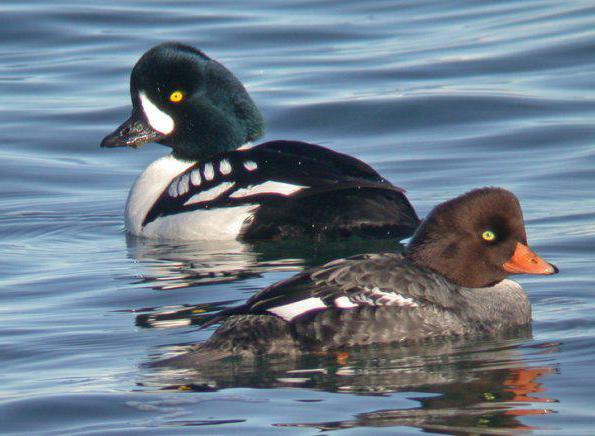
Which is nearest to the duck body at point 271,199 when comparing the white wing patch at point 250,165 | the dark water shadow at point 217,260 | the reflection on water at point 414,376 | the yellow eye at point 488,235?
the white wing patch at point 250,165

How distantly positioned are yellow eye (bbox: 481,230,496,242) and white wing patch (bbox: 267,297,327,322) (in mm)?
1097

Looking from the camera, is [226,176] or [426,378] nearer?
[426,378]

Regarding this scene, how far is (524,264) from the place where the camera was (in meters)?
8.08

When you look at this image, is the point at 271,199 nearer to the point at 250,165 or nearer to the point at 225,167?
the point at 250,165

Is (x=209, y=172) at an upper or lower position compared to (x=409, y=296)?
upper

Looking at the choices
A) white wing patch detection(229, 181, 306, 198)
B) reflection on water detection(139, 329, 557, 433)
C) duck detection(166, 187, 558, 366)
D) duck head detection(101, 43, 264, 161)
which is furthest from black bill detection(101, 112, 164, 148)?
reflection on water detection(139, 329, 557, 433)

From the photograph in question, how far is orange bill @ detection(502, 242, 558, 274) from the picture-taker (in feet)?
26.5

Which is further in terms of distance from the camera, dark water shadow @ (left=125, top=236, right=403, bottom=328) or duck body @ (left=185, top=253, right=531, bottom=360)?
dark water shadow @ (left=125, top=236, right=403, bottom=328)

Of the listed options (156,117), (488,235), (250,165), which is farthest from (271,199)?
(488,235)

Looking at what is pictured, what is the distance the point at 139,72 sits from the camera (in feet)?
38.7

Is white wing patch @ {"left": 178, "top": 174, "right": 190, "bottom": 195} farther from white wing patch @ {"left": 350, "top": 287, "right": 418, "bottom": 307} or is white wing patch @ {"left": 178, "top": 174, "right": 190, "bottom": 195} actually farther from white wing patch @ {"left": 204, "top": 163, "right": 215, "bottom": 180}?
white wing patch @ {"left": 350, "top": 287, "right": 418, "bottom": 307}

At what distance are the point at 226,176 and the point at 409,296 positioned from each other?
376cm

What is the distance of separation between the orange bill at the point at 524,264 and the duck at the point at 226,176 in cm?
224

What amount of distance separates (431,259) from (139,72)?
4.49 m
